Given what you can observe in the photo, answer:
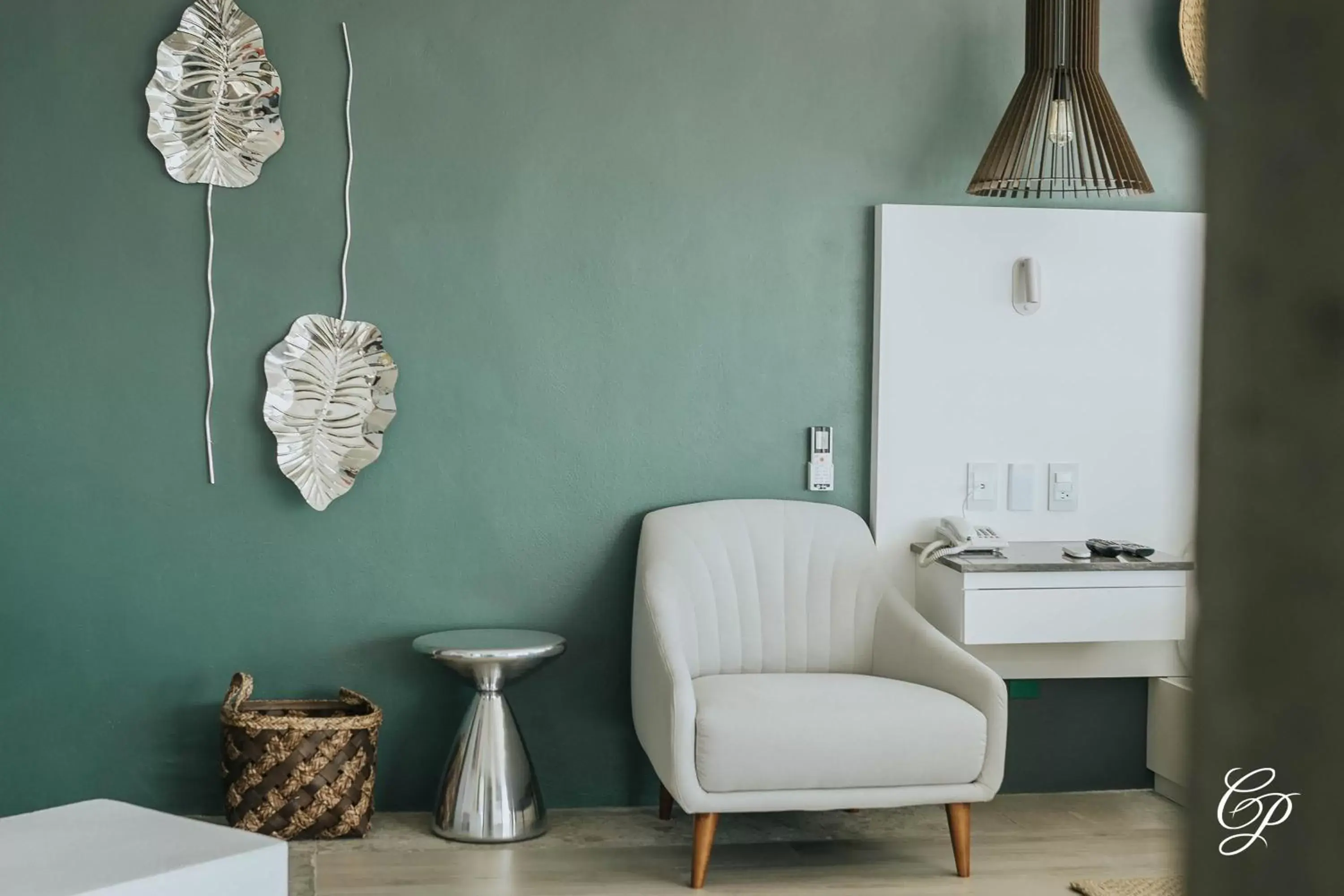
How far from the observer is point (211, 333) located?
367cm

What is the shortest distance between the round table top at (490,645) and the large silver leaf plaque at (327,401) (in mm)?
509

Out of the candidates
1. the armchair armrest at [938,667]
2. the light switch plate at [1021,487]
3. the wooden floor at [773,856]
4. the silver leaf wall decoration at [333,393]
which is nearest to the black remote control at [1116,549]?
the light switch plate at [1021,487]

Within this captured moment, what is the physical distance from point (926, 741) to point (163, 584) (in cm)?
210

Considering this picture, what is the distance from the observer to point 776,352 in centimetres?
390

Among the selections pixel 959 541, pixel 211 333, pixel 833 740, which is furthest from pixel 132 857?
pixel 959 541

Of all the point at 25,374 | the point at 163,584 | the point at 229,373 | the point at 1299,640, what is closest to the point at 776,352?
the point at 229,373

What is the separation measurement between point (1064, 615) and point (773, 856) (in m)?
1.01

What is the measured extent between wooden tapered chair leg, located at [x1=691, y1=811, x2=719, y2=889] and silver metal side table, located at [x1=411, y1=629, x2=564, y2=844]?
1.93ft

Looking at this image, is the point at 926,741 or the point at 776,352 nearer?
the point at 926,741

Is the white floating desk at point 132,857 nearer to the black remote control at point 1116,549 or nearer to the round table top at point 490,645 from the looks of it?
the round table top at point 490,645

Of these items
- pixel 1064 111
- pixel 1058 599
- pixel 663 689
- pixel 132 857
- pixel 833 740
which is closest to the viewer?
pixel 132 857

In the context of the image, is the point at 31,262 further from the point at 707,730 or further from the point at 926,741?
the point at 926,741

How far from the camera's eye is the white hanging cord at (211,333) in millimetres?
3668

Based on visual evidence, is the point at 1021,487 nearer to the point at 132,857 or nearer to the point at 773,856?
the point at 773,856
